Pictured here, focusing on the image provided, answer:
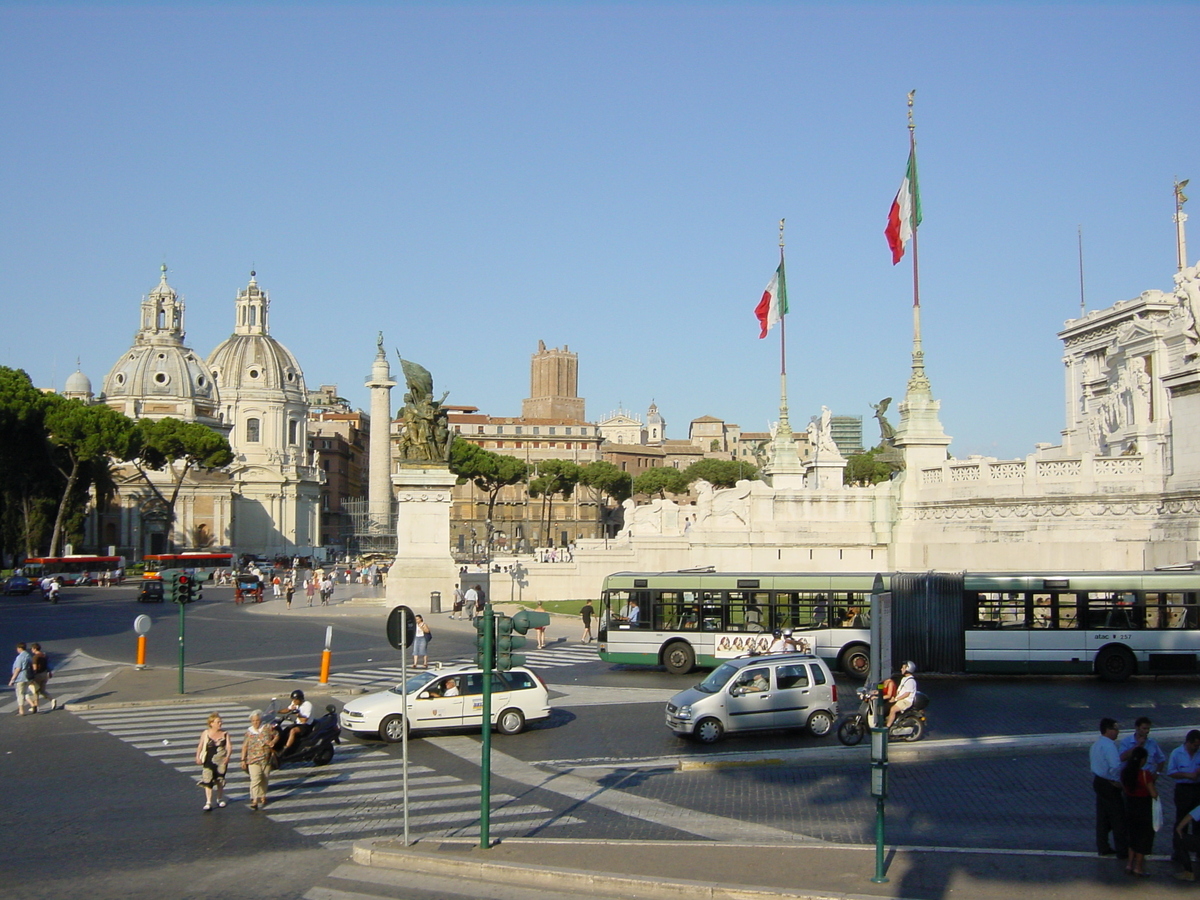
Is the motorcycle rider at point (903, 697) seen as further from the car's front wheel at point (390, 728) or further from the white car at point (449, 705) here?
the car's front wheel at point (390, 728)

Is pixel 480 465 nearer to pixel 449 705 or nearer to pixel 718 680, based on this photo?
pixel 449 705

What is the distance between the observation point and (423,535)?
38.9 meters

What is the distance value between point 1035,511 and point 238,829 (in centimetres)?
2324

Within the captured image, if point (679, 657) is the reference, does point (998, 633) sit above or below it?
above

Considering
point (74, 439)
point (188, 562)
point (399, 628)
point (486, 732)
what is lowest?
point (188, 562)

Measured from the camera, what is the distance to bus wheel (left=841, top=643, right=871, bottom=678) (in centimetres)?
2252

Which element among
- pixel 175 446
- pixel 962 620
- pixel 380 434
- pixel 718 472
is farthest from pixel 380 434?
pixel 962 620

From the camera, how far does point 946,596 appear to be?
2158 cm

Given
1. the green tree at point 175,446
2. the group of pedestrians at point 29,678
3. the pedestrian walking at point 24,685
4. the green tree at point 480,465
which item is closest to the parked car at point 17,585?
the green tree at point 175,446

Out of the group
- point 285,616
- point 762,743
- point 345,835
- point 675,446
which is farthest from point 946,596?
point 675,446

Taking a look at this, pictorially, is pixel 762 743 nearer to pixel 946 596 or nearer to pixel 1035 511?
pixel 946 596

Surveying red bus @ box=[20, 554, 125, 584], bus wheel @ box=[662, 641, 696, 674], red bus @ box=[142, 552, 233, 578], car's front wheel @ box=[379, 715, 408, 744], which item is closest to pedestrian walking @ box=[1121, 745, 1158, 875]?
car's front wheel @ box=[379, 715, 408, 744]

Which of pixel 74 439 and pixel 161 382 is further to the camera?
pixel 161 382

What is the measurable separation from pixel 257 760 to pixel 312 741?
232 cm
